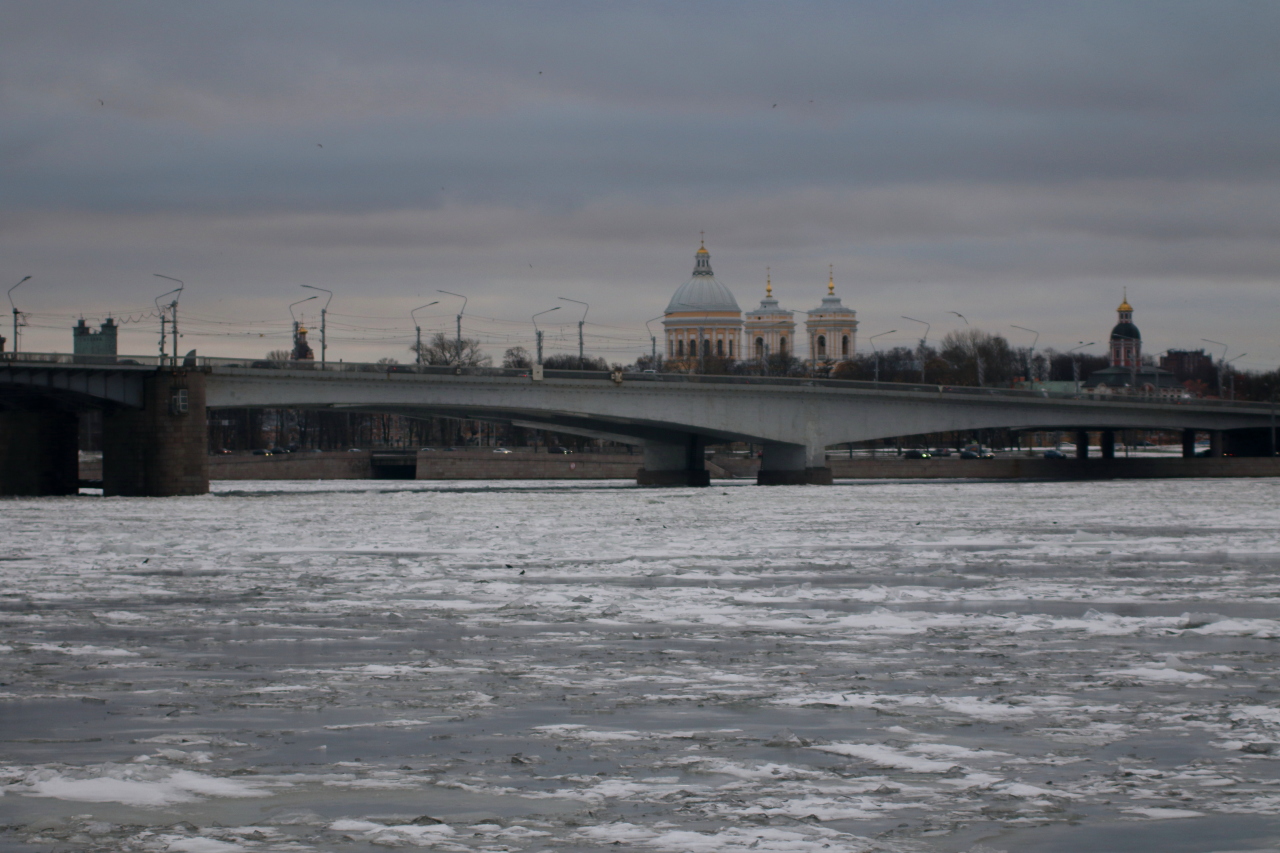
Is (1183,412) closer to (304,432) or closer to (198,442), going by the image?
(198,442)

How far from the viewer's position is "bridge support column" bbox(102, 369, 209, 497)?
60.7 meters

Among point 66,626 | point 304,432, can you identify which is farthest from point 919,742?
point 304,432

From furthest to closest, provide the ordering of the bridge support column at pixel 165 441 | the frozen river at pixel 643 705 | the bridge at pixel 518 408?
the bridge at pixel 518 408 → the bridge support column at pixel 165 441 → the frozen river at pixel 643 705

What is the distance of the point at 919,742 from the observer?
363 inches

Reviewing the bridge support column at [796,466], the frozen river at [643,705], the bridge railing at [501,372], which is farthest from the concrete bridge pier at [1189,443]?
the frozen river at [643,705]

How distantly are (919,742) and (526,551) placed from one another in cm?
1754

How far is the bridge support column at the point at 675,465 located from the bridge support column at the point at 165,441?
31791 millimetres

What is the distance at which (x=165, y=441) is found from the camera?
60.8m

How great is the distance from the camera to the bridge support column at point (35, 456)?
65.1 metres

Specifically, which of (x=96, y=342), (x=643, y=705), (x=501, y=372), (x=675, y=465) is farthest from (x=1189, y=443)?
(x=643, y=705)

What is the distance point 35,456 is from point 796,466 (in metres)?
38.1

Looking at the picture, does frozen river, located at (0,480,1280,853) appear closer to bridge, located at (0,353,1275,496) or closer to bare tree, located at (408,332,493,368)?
bridge, located at (0,353,1275,496)

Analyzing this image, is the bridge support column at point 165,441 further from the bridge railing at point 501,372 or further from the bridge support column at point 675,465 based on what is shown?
the bridge support column at point 675,465

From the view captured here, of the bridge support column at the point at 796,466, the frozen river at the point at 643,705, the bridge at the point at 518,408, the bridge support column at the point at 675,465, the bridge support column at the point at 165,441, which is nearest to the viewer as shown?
the frozen river at the point at 643,705
